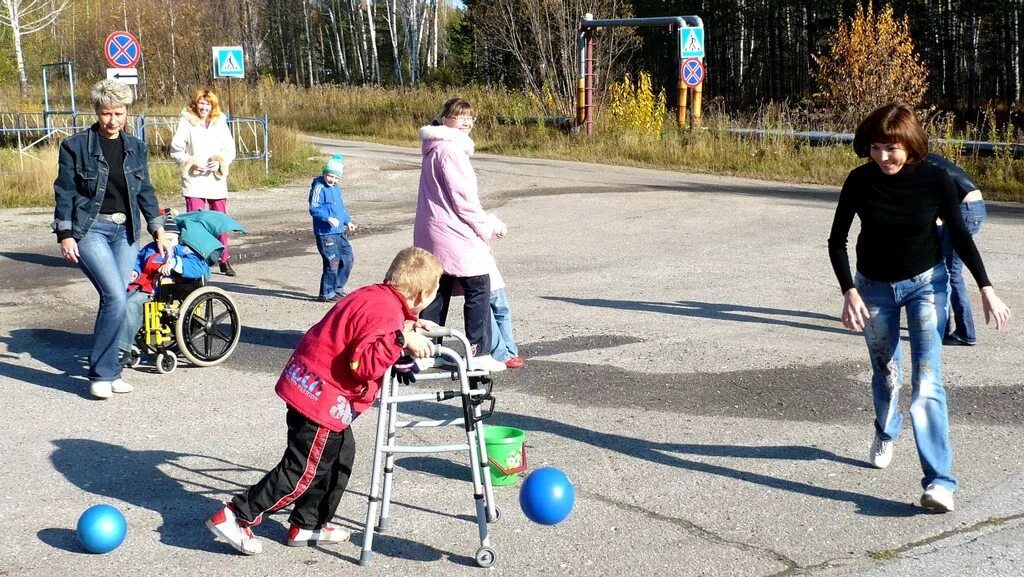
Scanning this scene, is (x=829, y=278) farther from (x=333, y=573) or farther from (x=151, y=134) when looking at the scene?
(x=151, y=134)

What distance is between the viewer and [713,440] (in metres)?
6.55

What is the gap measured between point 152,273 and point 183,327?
47 cm

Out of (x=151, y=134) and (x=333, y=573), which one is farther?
(x=151, y=134)

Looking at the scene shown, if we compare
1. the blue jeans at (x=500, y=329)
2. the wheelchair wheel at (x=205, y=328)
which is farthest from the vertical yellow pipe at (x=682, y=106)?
the wheelchair wheel at (x=205, y=328)

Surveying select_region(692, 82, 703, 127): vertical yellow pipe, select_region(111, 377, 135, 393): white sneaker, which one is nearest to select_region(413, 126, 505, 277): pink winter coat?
select_region(111, 377, 135, 393): white sneaker

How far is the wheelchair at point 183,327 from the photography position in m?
8.09

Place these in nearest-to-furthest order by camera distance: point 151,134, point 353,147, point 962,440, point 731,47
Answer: point 962,440
point 151,134
point 353,147
point 731,47

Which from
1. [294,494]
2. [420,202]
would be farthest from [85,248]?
[294,494]

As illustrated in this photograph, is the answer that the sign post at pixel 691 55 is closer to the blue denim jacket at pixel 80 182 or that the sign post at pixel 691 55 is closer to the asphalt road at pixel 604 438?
the asphalt road at pixel 604 438

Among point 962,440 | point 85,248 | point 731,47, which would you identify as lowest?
point 962,440

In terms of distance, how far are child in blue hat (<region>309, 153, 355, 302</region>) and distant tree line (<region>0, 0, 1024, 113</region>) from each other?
22299 mm

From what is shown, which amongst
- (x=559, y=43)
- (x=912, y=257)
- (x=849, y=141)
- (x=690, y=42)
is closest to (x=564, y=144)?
(x=690, y=42)

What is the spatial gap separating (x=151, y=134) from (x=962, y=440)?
24187 mm

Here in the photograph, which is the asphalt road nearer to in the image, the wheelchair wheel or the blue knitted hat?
the wheelchair wheel
